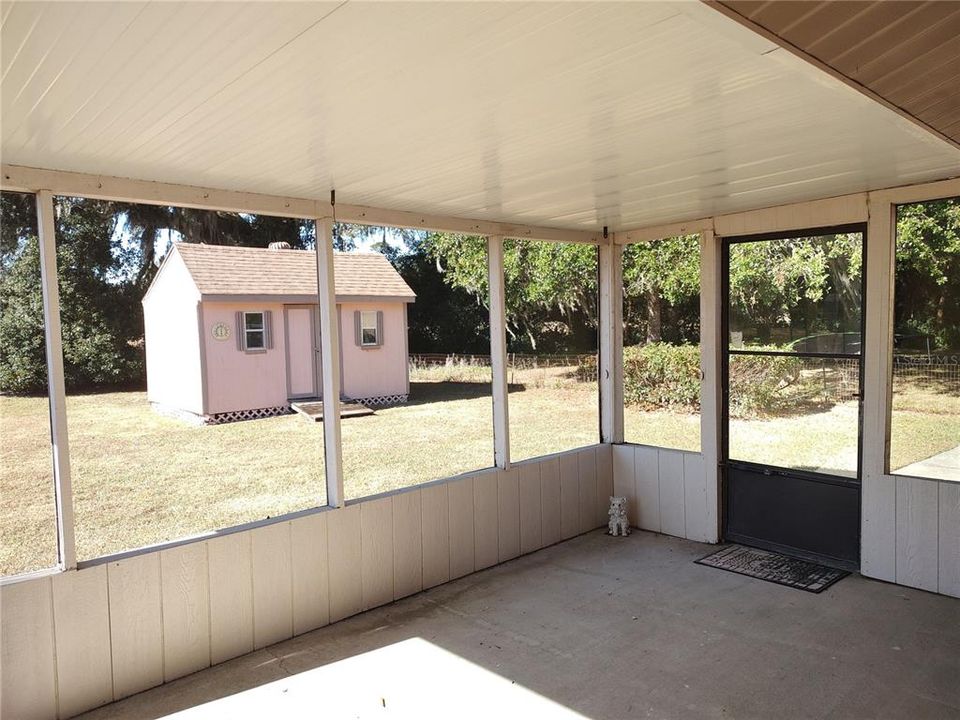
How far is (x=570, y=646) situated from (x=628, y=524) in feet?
6.44

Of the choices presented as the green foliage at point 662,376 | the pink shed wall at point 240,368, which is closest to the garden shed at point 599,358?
the green foliage at point 662,376

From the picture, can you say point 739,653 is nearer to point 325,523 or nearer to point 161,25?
point 325,523

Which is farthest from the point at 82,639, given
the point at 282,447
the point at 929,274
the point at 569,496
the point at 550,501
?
the point at 282,447

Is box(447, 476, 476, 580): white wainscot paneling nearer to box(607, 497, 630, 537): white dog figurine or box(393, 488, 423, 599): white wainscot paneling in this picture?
box(393, 488, 423, 599): white wainscot paneling

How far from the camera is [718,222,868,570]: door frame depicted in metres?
3.92

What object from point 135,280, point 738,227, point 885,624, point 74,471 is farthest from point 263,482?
point 885,624

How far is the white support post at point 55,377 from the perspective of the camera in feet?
8.69

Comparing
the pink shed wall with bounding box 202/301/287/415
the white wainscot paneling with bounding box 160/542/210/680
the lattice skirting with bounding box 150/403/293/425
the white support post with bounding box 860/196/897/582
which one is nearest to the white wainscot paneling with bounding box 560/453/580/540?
the white support post with bounding box 860/196/897/582

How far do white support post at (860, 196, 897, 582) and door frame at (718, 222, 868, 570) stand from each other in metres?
0.06

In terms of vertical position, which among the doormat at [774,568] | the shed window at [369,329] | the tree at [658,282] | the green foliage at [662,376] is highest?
the tree at [658,282]

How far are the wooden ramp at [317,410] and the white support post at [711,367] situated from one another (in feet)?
19.3

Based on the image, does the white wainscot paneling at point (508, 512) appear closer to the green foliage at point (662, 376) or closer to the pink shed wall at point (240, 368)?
the green foliage at point (662, 376)

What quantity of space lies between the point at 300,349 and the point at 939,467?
326 inches

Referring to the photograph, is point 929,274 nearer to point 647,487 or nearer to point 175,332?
point 647,487
